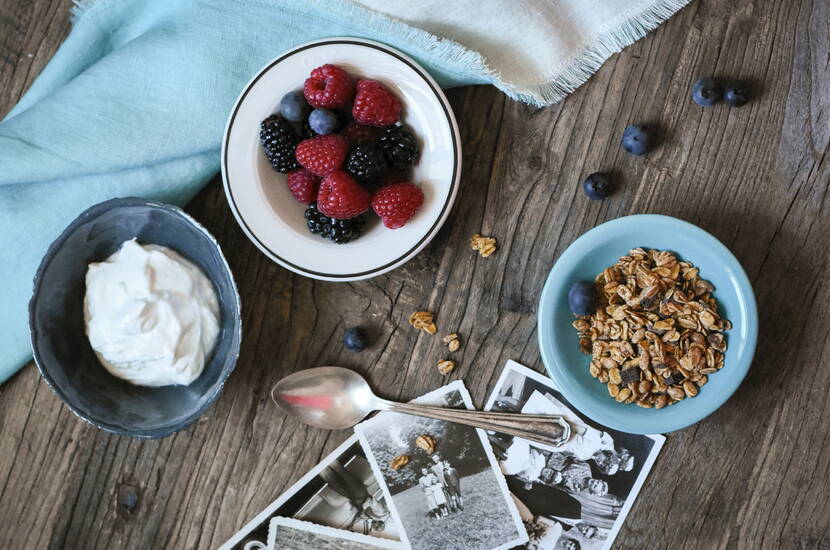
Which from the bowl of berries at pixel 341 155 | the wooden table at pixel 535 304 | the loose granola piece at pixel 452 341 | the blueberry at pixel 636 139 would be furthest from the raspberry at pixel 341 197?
the blueberry at pixel 636 139

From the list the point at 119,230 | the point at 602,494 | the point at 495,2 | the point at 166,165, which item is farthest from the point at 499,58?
the point at 602,494

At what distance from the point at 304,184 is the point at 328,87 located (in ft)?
0.60

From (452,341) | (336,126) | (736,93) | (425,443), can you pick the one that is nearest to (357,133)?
(336,126)

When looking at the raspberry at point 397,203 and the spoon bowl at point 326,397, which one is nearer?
the raspberry at point 397,203

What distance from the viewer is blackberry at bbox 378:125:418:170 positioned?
116 centimetres

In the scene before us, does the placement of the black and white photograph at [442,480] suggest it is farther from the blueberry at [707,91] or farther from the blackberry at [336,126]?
the blueberry at [707,91]

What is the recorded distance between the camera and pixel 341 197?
1112 millimetres

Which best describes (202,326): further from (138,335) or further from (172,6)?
(172,6)

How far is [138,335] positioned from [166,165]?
1.13ft

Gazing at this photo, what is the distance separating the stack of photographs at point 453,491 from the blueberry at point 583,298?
0.23m

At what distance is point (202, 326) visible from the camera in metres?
1.15

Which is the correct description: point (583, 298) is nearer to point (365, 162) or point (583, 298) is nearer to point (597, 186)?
point (597, 186)

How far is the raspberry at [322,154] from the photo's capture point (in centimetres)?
113

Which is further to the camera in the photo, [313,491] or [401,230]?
[313,491]
